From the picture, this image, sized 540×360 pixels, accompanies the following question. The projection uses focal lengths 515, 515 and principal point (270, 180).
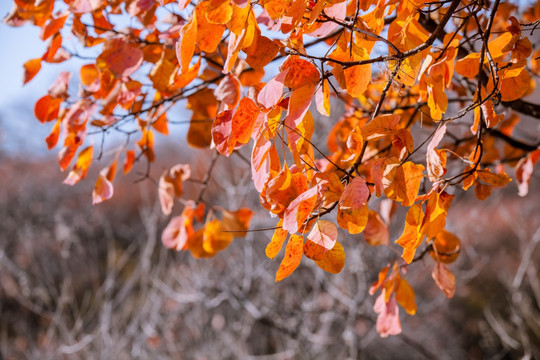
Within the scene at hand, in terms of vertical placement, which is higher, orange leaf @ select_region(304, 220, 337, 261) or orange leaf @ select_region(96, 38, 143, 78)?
orange leaf @ select_region(304, 220, 337, 261)

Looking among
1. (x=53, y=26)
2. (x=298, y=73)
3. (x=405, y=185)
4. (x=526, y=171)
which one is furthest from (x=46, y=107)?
(x=526, y=171)

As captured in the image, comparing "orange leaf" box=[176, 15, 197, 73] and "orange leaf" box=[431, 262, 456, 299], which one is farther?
"orange leaf" box=[431, 262, 456, 299]

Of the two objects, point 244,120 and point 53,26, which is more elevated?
point 244,120

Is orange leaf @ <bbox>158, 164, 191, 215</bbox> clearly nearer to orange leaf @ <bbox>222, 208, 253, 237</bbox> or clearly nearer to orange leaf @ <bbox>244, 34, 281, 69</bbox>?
orange leaf @ <bbox>222, 208, 253, 237</bbox>

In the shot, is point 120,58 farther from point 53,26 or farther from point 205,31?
point 205,31

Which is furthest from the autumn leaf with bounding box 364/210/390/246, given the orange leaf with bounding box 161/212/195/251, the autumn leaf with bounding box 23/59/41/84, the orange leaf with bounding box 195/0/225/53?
the autumn leaf with bounding box 23/59/41/84

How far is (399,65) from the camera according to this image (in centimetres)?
65

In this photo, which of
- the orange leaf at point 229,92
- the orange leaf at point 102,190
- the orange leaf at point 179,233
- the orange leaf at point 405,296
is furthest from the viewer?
the orange leaf at point 179,233

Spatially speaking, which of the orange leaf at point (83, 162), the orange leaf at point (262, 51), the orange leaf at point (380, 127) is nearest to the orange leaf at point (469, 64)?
the orange leaf at point (380, 127)

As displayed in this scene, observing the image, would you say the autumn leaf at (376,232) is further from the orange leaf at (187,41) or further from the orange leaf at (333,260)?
the orange leaf at (187,41)

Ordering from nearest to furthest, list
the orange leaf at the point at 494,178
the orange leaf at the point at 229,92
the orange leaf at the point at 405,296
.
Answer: the orange leaf at the point at 494,178
the orange leaf at the point at 229,92
the orange leaf at the point at 405,296

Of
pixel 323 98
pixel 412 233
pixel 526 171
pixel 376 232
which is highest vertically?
pixel 323 98

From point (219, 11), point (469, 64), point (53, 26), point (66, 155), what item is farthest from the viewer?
point (66, 155)

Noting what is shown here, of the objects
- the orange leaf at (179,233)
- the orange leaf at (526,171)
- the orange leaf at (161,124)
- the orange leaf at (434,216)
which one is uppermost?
the orange leaf at (434,216)
